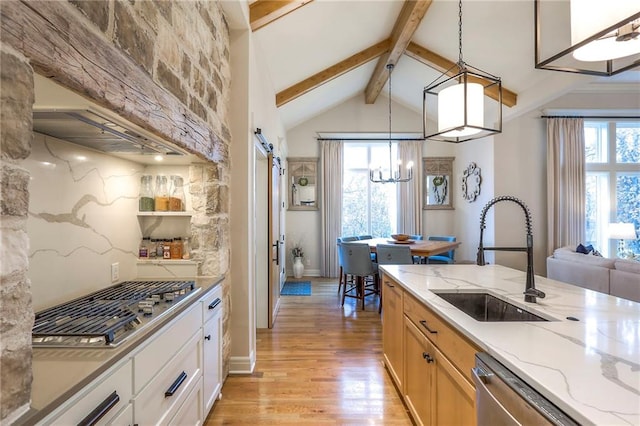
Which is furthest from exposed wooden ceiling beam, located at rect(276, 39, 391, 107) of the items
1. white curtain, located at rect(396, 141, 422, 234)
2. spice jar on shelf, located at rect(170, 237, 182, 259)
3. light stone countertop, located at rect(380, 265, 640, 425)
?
light stone countertop, located at rect(380, 265, 640, 425)

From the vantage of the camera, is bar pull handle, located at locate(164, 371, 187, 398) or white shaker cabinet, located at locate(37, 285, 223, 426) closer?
white shaker cabinet, located at locate(37, 285, 223, 426)

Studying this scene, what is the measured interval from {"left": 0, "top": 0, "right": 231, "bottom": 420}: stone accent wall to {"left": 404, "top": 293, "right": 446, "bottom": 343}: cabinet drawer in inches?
53.9

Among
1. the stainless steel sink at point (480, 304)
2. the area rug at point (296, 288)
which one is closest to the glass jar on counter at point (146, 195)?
the stainless steel sink at point (480, 304)

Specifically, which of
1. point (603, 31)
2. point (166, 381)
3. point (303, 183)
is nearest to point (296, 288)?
point (303, 183)

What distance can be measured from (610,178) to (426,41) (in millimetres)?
4350

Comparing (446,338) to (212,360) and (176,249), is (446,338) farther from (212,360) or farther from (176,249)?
(176,249)

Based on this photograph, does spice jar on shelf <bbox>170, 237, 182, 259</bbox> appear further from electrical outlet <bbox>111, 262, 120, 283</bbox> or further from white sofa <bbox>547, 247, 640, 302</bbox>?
white sofa <bbox>547, 247, 640, 302</bbox>

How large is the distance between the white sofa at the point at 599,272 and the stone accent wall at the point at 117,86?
3895mm

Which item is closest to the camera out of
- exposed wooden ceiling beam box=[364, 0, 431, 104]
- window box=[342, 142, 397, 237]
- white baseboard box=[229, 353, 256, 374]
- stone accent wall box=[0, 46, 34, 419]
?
stone accent wall box=[0, 46, 34, 419]

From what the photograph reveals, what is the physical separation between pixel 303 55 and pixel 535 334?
11.9 ft

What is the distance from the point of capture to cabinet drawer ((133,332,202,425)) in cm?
114

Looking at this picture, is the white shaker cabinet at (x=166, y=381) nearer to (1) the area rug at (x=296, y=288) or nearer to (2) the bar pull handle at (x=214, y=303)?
(2) the bar pull handle at (x=214, y=303)

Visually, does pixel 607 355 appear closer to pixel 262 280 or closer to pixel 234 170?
pixel 234 170

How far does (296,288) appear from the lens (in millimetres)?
5285
